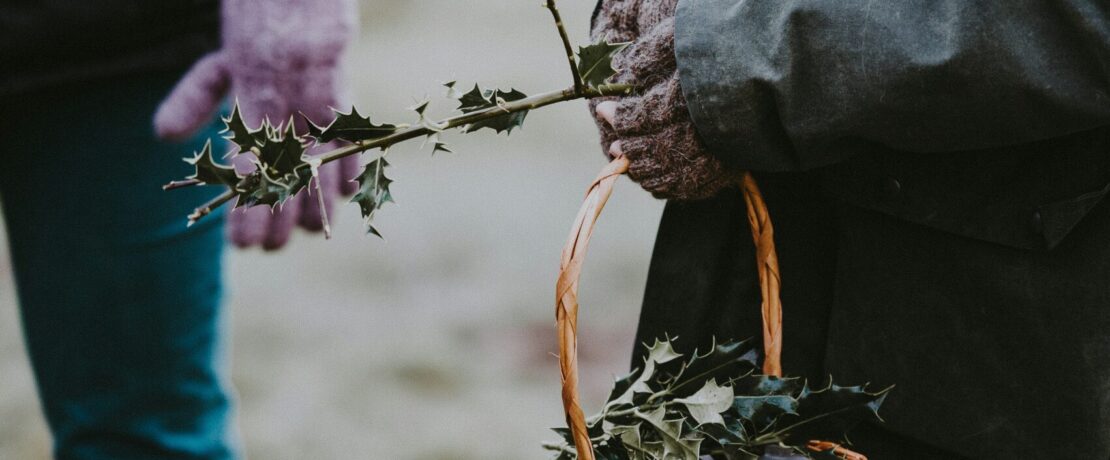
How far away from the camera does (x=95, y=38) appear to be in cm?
145

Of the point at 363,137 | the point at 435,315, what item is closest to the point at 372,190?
the point at 363,137

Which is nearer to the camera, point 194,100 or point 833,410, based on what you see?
point 833,410

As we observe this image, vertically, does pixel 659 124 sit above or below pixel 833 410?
above

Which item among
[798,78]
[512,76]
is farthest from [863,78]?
[512,76]

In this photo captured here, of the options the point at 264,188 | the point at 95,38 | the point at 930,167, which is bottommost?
the point at 930,167

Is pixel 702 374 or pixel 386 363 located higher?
pixel 702 374

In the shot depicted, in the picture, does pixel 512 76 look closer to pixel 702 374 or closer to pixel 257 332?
pixel 257 332

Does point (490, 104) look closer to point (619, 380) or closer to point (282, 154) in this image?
point (282, 154)

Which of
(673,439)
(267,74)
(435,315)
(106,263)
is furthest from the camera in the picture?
(435,315)

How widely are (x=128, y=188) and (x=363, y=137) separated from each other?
28.7 inches

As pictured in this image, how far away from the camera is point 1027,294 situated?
972 mm

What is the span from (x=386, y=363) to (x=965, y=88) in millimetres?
2640

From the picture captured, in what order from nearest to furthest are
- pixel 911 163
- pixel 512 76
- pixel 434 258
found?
pixel 911 163 < pixel 434 258 < pixel 512 76

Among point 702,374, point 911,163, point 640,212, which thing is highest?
point 911,163
